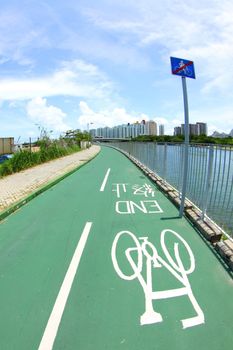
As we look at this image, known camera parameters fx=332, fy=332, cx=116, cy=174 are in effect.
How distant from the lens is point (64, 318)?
362 cm

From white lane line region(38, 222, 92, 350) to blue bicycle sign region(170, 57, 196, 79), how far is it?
171 inches

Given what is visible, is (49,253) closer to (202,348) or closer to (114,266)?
(114,266)

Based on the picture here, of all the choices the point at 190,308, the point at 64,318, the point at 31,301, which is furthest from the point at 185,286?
the point at 31,301

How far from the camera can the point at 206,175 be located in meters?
8.14

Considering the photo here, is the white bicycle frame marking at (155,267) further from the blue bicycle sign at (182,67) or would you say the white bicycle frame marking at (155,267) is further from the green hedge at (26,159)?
the green hedge at (26,159)

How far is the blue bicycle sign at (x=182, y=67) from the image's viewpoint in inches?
289

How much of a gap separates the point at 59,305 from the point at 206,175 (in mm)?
5354

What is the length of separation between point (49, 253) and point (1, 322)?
2023 mm

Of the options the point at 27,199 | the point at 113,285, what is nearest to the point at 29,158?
the point at 27,199

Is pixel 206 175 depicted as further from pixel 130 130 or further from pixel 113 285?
pixel 130 130

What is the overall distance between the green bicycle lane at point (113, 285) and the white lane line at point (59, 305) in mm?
16

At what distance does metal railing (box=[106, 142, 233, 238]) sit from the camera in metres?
6.83

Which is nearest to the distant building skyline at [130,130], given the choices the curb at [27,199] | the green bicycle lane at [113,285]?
the curb at [27,199]

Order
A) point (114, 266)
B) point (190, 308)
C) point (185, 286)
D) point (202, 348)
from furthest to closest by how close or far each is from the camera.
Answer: point (114, 266)
point (185, 286)
point (190, 308)
point (202, 348)
